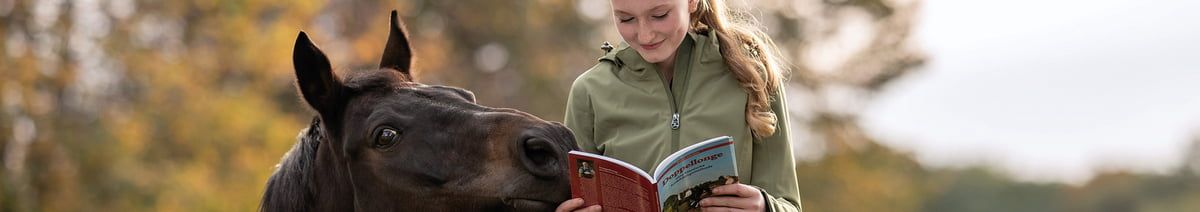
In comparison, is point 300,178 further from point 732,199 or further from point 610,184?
point 732,199

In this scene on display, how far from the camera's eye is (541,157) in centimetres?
411

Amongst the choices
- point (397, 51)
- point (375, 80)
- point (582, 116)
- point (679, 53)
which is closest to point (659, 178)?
point (679, 53)

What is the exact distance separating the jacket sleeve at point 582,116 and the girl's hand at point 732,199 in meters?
0.87

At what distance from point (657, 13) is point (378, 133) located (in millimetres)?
897

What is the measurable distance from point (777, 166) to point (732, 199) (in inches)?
22.0

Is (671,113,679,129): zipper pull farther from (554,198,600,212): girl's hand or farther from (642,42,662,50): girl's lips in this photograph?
(554,198,600,212): girl's hand

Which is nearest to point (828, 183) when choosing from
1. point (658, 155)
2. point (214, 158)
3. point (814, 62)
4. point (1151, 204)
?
point (814, 62)

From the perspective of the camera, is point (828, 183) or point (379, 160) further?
point (828, 183)

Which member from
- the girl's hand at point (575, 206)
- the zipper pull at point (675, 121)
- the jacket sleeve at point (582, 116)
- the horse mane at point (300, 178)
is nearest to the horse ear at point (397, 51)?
the horse mane at point (300, 178)

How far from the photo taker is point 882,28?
32688mm

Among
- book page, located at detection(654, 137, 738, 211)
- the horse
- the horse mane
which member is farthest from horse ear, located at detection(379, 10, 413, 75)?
book page, located at detection(654, 137, 738, 211)

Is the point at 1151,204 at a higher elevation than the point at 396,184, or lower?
higher

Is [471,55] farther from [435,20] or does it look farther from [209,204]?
[209,204]

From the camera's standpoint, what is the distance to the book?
3.79 m
